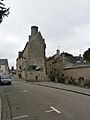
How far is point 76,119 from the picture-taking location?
1177cm

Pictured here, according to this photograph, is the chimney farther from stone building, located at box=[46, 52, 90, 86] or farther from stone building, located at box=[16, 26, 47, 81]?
stone building, located at box=[46, 52, 90, 86]

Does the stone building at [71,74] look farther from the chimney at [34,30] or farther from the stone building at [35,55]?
the chimney at [34,30]

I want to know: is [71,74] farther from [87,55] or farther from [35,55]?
[87,55]

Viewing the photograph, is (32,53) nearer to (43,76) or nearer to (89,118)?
(43,76)

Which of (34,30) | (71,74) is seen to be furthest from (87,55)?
(71,74)

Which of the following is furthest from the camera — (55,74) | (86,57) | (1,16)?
(86,57)

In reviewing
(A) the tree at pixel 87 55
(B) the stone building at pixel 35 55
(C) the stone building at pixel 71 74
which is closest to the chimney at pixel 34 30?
(B) the stone building at pixel 35 55

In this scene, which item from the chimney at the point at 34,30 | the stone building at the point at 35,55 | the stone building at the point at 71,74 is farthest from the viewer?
the chimney at the point at 34,30

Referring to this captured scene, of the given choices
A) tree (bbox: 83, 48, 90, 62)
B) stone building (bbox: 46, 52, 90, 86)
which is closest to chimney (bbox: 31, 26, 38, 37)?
stone building (bbox: 46, 52, 90, 86)

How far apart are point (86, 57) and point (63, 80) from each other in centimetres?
3936

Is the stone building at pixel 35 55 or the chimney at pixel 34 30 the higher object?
the chimney at pixel 34 30

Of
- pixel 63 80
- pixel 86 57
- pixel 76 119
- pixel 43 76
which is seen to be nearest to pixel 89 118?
pixel 76 119

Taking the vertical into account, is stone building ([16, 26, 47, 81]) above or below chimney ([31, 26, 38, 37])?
below

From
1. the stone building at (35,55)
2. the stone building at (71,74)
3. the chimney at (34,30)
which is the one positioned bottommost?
the stone building at (71,74)
